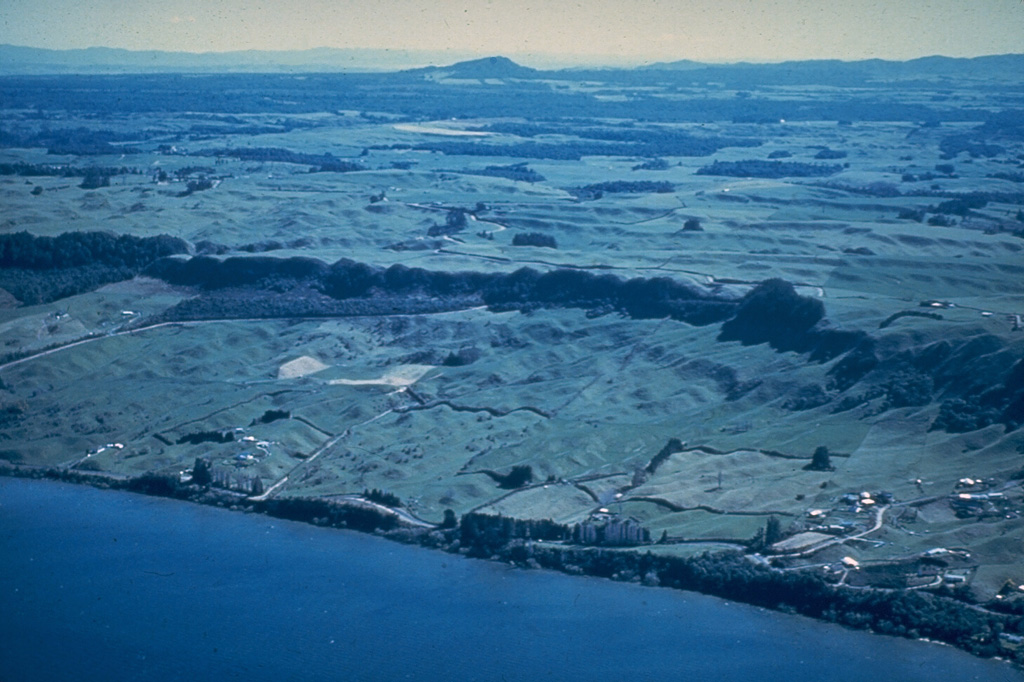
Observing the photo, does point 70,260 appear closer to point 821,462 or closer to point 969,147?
point 821,462

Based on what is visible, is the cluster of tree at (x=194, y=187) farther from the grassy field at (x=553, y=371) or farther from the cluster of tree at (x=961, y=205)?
the cluster of tree at (x=961, y=205)

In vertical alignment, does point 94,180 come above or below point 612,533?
above


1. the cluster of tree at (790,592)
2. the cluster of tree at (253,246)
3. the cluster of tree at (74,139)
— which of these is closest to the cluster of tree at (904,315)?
the cluster of tree at (790,592)

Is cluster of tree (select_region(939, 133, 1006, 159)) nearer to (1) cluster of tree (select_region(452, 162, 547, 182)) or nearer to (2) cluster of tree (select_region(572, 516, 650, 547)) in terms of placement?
(1) cluster of tree (select_region(452, 162, 547, 182))

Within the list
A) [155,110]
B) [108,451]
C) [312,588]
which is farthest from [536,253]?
[155,110]

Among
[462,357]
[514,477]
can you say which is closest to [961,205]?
[462,357]
